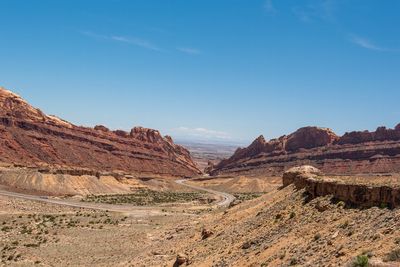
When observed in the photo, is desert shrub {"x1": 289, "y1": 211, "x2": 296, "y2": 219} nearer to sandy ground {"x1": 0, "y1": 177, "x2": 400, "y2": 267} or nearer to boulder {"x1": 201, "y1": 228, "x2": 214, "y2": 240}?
sandy ground {"x1": 0, "y1": 177, "x2": 400, "y2": 267}

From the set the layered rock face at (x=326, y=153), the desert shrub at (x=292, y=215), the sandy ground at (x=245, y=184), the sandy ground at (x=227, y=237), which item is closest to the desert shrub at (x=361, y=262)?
the sandy ground at (x=227, y=237)

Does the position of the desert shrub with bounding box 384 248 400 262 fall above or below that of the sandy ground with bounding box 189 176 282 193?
above

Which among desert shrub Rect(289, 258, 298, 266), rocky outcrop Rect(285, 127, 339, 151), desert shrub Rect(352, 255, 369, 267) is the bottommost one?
desert shrub Rect(289, 258, 298, 266)

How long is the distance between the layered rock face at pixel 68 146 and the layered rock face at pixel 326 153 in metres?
29.2

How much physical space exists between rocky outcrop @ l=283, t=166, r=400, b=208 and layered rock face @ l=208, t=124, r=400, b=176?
121 meters

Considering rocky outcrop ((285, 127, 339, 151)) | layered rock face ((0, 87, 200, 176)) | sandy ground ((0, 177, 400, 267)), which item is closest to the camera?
sandy ground ((0, 177, 400, 267))

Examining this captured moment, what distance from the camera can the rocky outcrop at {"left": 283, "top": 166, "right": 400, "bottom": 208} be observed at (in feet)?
67.9

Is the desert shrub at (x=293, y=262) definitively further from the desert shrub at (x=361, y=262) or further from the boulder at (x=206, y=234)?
the boulder at (x=206, y=234)

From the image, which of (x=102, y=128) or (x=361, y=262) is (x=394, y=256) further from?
(x=102, y=128)

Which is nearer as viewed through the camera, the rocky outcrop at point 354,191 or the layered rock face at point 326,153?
the rocky outcrop at point 354,191

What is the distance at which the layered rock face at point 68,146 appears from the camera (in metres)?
134

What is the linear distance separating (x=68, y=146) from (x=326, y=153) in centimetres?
8691

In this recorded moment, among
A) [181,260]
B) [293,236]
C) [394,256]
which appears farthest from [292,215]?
[394,256]

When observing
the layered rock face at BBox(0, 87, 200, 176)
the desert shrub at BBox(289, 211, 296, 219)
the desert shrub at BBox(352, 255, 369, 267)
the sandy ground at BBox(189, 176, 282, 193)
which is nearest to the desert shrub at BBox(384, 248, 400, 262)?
the desert shrub at BBox(352, 255, 369, 267)
